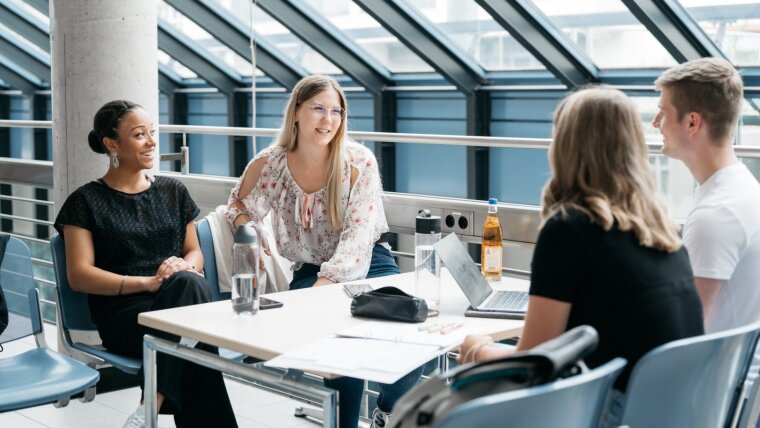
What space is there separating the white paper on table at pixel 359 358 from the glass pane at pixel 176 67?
8974 mm

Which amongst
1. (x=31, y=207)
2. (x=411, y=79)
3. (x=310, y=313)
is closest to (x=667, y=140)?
(x=310, y=313)

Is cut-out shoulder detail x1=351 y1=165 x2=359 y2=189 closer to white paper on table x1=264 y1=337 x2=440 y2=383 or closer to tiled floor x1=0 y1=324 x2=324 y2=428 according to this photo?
tiled floor x1=0 y1=324 x2=324 y2=428

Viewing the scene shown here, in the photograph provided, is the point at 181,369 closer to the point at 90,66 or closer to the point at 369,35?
the point at 90,66

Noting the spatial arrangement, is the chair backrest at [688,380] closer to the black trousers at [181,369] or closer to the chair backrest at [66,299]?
A: the black trousers at [181,369]

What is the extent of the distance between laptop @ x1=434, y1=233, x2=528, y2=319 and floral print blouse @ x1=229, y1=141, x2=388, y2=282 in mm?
718

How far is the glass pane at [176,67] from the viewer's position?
1067cm

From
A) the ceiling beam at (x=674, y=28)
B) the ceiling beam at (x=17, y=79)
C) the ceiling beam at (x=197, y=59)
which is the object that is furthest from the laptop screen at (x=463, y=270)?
the ceiling beam at (x=17, y=79)

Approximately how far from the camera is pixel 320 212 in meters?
3.19

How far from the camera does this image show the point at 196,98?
1141cm

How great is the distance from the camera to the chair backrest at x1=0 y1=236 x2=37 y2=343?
9.37ft

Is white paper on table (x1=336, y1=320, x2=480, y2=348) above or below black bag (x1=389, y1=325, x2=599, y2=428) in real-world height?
below

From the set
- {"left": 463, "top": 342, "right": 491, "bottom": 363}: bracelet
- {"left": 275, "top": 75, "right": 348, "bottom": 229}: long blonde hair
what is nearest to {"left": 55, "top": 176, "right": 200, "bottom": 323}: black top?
{"left": 275, "top": 75, "right": 348, "bottom": 229}: long blonde hair

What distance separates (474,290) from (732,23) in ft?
15.2

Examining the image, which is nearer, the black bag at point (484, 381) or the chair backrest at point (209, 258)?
the black bag at point (484, 381)
